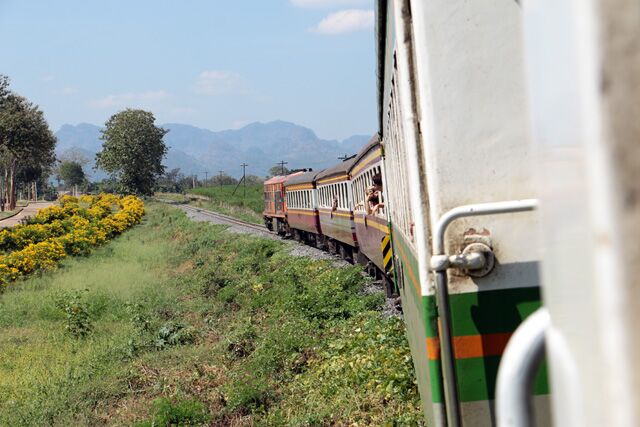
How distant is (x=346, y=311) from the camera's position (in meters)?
12.5

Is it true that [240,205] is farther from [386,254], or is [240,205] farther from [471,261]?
[471,261]

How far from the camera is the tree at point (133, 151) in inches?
3430

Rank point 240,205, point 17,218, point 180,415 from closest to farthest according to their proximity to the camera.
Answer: point 180,415 → point 17,218 → point 240,205

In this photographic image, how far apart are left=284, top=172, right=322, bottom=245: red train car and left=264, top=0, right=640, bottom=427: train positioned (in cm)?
1818

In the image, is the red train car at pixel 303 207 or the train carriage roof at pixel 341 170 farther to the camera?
the red train car at pixel 303 207

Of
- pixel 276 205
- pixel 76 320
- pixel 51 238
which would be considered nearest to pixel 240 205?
pixel 276 205

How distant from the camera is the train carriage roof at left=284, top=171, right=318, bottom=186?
24.6 meters

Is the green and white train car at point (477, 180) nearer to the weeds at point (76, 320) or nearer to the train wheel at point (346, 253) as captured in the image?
the weeds at point (76, 320)

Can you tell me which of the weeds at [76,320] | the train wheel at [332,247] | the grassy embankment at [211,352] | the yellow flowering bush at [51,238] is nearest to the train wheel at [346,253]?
the grassy embankment at [211,352]

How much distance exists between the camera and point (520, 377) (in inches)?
52.7

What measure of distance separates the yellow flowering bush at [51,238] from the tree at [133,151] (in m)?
35.8

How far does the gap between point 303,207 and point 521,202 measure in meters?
23.5

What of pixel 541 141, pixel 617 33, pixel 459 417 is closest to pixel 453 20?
pixel 459 417

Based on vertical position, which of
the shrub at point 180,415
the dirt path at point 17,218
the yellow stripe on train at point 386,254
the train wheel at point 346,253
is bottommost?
the shrub at point 180,415
